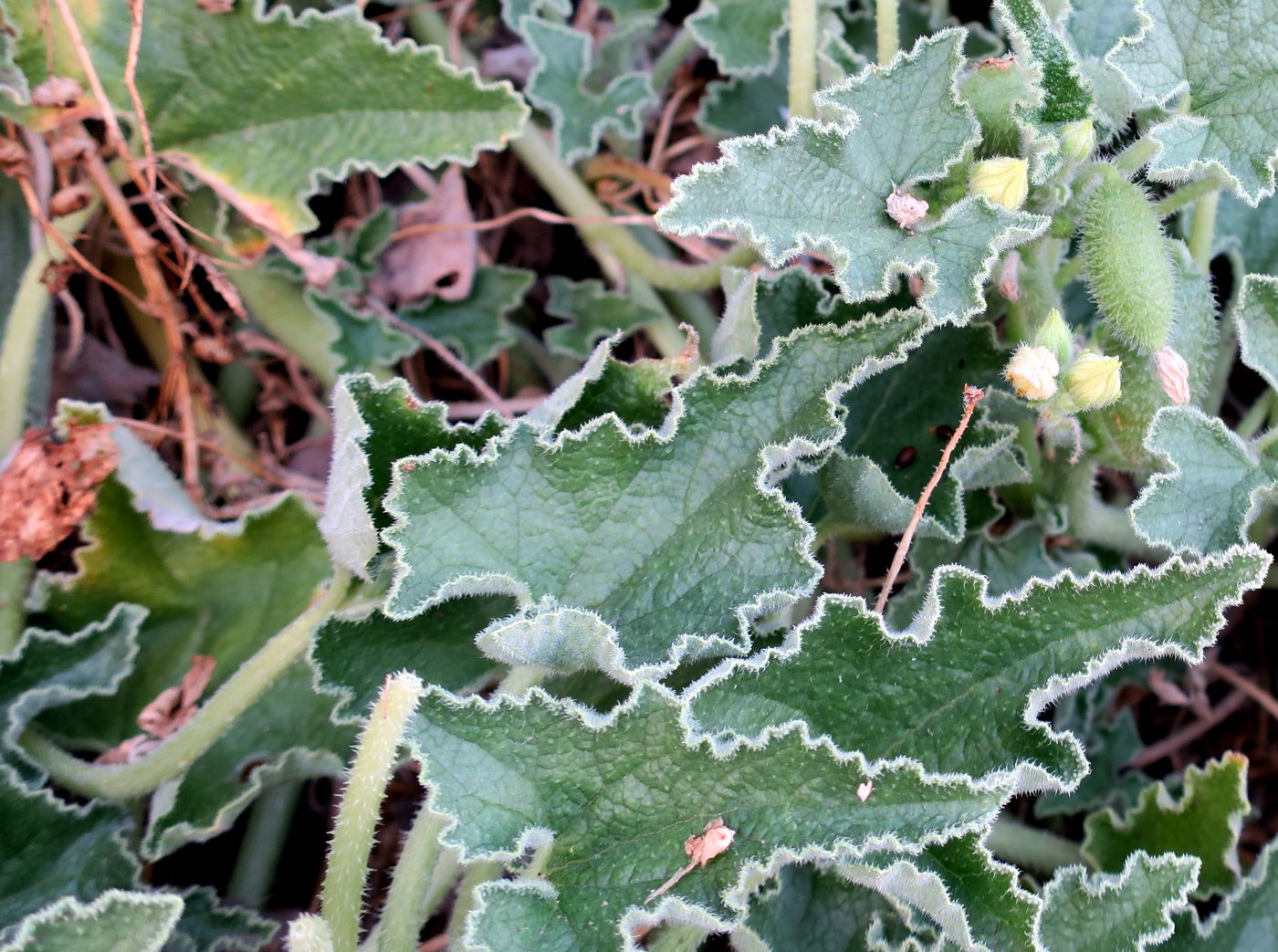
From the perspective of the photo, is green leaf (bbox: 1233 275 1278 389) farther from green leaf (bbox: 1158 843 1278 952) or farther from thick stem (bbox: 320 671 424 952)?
thick stem (bbox: 320 671 424 952)

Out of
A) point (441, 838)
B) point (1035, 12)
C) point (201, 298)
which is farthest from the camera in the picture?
point (201, 298)

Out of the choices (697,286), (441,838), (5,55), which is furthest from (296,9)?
(441,838)

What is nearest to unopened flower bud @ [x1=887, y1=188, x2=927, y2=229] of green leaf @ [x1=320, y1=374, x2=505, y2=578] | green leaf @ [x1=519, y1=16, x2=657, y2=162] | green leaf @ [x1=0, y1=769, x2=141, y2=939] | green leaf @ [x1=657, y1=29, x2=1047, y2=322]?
green leaf @ [x1=657, y1=29, x2=1047, y2=322]

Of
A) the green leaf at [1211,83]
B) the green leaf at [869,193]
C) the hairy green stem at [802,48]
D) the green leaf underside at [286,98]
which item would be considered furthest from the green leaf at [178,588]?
the green leaf at [1211,83]

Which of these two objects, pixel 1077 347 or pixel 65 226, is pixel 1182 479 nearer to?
pixel 1077 347

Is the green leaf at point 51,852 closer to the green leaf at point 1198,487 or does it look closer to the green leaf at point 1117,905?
the green leaf at point 1117,905

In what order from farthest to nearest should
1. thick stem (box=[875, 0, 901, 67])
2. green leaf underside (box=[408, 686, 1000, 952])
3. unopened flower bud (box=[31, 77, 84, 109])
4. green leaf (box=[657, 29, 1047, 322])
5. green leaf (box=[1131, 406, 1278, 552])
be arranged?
unopened flower bud (box=[31, 77, 84, 109])
thick stem (box=[875, 0, 901, 67])
green leaf (box=[1131, 406, 1278, 552])
green leaf (box=[657, 29, 1047, 322])
green leaf underside (box=[408, 686, 1000, 952])
